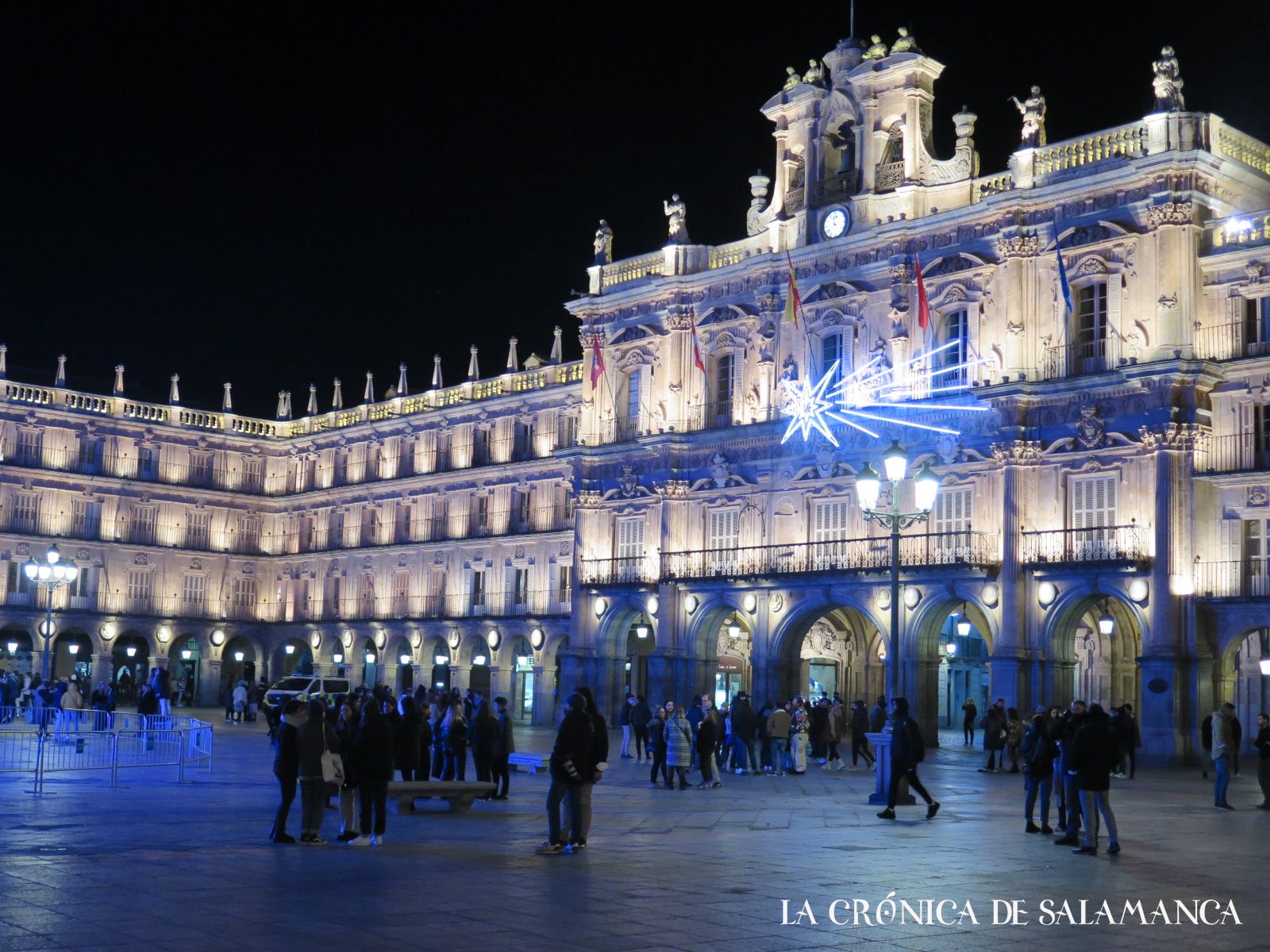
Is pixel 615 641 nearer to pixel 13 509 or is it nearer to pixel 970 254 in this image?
pixel 970 254

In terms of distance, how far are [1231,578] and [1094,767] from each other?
21689 millimetres

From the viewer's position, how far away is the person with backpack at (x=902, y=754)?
20.3 m

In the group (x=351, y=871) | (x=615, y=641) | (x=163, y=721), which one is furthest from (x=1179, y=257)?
(x=351, y=871)

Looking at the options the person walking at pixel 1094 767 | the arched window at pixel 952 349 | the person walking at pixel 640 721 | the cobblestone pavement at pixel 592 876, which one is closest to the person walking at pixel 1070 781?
the person walking at pixel 1094 767

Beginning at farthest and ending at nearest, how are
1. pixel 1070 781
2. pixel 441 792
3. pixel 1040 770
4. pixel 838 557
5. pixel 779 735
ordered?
pixel 838 557, pixel 779 735, pixel 441 792, pixel 1040 770, pixel 1070 781

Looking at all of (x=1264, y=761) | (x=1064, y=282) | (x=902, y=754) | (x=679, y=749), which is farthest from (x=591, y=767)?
(x=1064, y=282)

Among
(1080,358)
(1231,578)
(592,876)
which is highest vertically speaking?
(1080,358)

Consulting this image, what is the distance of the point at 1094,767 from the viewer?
52.7ft

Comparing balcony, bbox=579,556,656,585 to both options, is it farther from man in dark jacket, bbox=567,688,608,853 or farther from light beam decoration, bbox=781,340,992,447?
man in dark jacket, bbox=567,688,608,853

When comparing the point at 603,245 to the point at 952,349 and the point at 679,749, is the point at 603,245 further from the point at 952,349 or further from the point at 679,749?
the point at 679,749

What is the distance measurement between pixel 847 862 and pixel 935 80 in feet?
110

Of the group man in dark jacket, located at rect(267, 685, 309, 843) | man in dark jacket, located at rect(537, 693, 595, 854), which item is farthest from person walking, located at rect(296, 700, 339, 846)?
man in dark jacket, located at rect(537, 693, 595, 854)

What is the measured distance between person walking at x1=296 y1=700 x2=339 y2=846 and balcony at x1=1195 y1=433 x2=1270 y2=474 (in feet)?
85.5

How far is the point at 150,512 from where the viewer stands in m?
68.1
